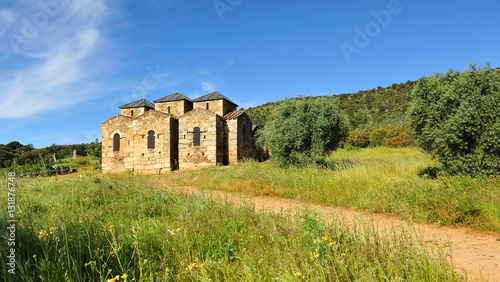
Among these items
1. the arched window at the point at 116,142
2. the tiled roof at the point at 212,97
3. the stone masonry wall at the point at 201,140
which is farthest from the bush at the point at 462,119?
the arched window at the point at 116,142

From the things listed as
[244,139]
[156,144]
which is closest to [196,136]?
[156,144]

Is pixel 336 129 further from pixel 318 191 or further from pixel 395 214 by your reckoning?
pixel 395 214

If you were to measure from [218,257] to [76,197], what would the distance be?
210 inches

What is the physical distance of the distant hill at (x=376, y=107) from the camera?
4729 centimetres

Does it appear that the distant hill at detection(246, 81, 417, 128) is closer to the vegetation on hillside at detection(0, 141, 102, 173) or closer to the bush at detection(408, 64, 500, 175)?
the vegetation on hillside at detection(0, 141, 102, 173)

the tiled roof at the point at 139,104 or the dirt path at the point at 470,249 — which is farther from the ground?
the tiled roof at the point at 139,104

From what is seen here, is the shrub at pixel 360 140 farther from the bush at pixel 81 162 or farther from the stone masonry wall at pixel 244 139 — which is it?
the bush at pixel 81 162

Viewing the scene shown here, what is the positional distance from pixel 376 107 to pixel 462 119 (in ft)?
165

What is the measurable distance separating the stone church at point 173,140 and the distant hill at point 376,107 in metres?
24.1

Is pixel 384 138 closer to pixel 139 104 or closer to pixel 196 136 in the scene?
pixel 196 136

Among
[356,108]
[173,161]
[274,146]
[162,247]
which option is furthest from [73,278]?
[356,108]

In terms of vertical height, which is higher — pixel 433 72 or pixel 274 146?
pixel 433 72

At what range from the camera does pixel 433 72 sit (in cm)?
1036

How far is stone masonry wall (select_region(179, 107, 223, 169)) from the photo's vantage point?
781 inches
